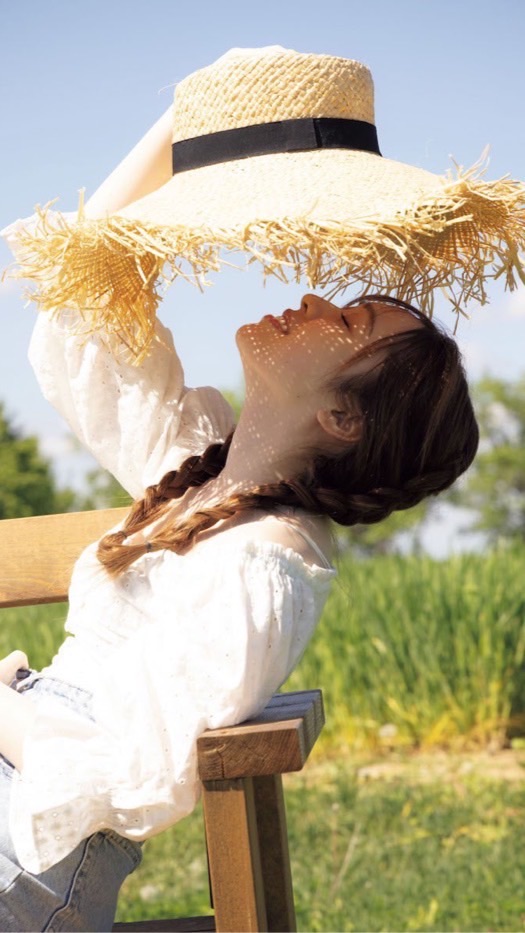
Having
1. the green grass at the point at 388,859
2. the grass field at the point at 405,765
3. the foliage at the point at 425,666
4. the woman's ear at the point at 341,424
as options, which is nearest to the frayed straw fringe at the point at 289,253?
the woman's ear at the point at 341,424

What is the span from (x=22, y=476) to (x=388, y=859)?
10.8 m

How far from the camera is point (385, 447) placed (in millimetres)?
2275

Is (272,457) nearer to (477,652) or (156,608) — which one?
(156,608)

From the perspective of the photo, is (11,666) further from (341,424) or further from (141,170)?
(141,170)

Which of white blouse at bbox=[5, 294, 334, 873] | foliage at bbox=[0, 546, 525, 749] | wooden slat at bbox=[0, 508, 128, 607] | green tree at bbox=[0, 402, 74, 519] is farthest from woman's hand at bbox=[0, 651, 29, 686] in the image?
green tree at bbox=[0, 402, 74, 519]

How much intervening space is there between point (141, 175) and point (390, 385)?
0.77 m

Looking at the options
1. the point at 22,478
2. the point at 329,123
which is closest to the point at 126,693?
the point at 329,123

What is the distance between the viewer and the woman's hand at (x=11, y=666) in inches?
90.6

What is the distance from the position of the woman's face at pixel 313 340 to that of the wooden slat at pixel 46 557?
1.96 feet

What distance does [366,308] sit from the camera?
2301 millimetres

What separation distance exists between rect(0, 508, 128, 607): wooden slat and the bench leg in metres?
0.67

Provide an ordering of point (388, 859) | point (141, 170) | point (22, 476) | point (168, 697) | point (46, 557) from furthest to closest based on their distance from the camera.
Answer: point (22, 476), point (388, 859), point (46, 557), point (141, 170), point (168, 697)

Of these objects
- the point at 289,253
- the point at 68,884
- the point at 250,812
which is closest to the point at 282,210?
the point at 289,253

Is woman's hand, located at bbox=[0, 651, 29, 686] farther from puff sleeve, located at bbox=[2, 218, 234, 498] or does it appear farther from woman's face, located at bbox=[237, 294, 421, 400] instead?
woman's face, located at bbox=[237, 294, 421, 400]
